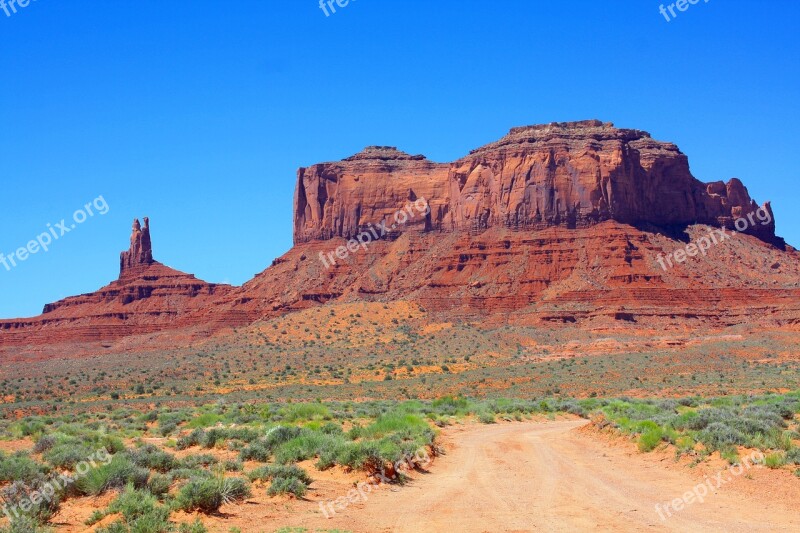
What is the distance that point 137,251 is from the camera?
14800 cm

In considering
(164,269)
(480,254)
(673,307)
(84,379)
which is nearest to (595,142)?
(480,254)

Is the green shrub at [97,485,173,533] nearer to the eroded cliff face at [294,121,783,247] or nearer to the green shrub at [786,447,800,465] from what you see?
the green shrub at [786,447,800,465]

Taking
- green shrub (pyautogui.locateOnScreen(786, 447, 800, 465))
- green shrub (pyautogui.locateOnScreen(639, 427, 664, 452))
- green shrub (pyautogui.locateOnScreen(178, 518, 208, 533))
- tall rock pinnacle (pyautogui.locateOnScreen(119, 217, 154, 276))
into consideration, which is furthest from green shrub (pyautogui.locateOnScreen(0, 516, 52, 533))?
tall rock pinnacle (pyautogui.locateOnScreen(119, 217, 154, 276))

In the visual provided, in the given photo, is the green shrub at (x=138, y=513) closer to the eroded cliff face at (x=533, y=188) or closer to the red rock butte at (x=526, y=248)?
the red rock butte at (x=526, y=248)

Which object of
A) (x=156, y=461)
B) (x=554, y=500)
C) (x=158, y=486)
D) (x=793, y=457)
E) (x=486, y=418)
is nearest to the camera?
(x=158, y=486)

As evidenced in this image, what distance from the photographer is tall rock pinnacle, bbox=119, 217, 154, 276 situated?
14762 centimetres

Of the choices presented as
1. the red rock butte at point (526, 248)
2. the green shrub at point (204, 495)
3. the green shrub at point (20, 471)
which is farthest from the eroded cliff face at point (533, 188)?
the green shrub at point (204, 495)

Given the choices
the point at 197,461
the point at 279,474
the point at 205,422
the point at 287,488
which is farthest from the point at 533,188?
the point at 287,488

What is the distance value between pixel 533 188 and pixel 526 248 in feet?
29.8

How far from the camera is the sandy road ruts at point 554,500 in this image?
488 inches

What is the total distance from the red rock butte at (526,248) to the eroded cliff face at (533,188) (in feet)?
0.68

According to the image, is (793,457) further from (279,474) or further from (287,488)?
(279,474)

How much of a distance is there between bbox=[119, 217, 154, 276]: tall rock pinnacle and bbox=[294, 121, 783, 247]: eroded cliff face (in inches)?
1457

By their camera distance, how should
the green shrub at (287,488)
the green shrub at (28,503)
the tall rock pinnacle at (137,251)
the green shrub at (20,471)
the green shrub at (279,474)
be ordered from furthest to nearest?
the tall rock pinnacle at (137,251)
the green shrub at (279,474)
the green shrub at (287,488)
the green shrub at (20,471)
the green shrub at (28,503)
